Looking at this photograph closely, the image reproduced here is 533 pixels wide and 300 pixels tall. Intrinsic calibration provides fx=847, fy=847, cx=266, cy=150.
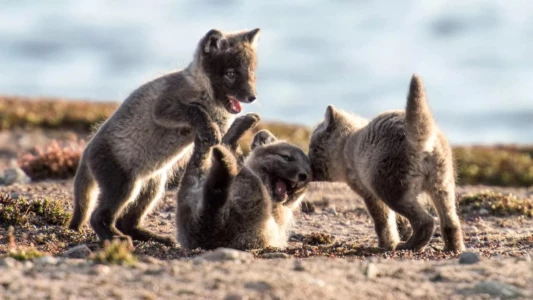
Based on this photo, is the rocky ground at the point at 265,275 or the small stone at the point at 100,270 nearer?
the rocky ground at the point at 265,275

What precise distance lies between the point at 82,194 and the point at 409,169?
152 inches

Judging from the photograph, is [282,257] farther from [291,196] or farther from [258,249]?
[291,196]

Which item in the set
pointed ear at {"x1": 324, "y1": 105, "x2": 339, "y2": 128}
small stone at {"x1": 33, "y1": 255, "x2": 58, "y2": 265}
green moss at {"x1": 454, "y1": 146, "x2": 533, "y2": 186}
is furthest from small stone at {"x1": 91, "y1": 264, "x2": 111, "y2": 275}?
green moss at {"x1": 454, "y1": 146, "x2": 533, "y2": 186}

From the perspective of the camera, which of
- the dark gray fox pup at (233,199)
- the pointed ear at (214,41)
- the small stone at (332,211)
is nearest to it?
the dark gray fox pup at (233,199)

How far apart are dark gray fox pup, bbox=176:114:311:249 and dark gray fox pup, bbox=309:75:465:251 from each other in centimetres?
94

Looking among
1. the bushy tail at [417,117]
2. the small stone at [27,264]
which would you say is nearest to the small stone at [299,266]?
the small stone at [27,264]

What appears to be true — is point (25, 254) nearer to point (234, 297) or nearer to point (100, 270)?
point (100, 270)

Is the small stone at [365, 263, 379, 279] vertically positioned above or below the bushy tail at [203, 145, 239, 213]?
below

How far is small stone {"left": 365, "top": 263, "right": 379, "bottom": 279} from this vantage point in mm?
6219

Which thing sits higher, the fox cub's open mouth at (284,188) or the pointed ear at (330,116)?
the pointed ear at (330,116)

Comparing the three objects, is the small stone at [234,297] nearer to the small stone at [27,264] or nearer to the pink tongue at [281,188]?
the small stone at [27,264]

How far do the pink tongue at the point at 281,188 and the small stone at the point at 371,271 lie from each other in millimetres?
2961

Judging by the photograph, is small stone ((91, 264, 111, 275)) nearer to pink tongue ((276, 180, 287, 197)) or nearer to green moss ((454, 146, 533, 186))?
pink tongue ((276, 180, 287, 197))

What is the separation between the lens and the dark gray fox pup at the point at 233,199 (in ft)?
26.4
